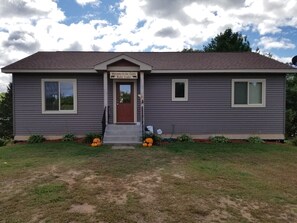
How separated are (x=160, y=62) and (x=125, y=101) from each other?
2592mm

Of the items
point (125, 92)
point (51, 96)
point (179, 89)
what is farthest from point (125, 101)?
point (51, 96)

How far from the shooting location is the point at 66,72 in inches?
455

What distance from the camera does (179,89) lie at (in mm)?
12117

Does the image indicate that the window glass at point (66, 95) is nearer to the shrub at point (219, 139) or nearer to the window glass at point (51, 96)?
the window glass at point (51, 96)

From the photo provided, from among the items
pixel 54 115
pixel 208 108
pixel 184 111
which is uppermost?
pixel 208 108

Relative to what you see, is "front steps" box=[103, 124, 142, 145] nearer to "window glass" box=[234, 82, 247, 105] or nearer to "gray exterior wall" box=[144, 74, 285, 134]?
"gray exterior wall" box=[144, 74, 285, 134]

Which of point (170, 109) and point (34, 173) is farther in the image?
point (170, 109)

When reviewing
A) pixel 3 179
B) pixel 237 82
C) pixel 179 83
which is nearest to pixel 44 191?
pixel 3 179

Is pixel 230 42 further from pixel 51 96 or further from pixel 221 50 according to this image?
pixel 51 96

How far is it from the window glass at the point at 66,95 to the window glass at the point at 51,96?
0.22 meters

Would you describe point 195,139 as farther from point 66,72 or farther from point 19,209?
point 19,209

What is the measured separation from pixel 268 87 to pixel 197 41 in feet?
70.9

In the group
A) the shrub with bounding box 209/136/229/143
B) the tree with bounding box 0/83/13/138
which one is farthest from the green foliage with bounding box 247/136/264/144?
the tree with bounding box 0/83/13/138

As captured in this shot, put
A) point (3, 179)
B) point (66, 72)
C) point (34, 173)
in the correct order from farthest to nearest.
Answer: point (66, 72) → point (34, 173) → point (3, 179)
